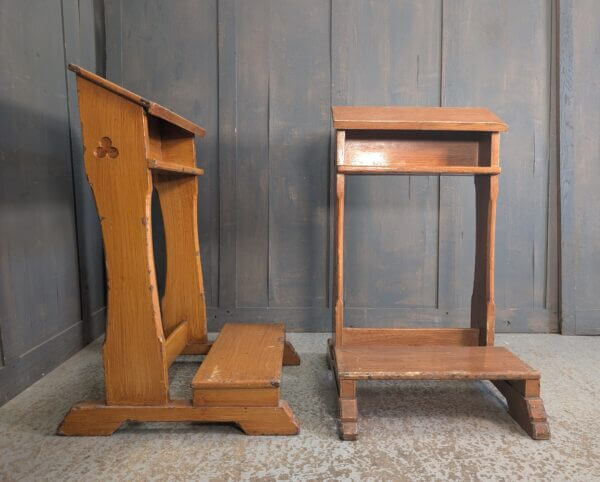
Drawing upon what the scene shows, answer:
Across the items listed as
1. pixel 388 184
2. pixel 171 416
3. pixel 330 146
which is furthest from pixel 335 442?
pixel 330 146

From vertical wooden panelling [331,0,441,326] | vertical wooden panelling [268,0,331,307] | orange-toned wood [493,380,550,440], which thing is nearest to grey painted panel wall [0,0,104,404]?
vertical wooden panelling [268,0,331,307]

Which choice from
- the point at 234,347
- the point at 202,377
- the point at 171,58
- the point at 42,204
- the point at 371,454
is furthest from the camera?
the point at 171,58

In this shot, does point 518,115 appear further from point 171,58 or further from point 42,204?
point 42,204

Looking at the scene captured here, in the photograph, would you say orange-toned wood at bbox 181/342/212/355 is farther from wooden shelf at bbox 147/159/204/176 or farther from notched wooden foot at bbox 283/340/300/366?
wooden shelf at bbox 147/159/204/176

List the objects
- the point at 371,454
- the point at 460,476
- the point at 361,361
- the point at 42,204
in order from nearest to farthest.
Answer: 1. the point at 460,476
2. the point at 371,454
3. the point at 361,361
4. the point at 42,204

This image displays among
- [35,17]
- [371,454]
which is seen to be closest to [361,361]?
[371,454]

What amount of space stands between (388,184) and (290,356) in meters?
1.20

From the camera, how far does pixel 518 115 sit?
108 inches

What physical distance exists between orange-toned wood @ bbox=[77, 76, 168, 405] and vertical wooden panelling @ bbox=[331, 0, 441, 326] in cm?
148

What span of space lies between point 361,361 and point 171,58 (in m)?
2.11

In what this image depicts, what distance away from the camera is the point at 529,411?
5.33 ft

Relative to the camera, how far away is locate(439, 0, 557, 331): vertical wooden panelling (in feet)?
8.86

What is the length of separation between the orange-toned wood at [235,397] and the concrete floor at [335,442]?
0.41 feet

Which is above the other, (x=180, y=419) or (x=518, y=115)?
(x=518, y=115)
